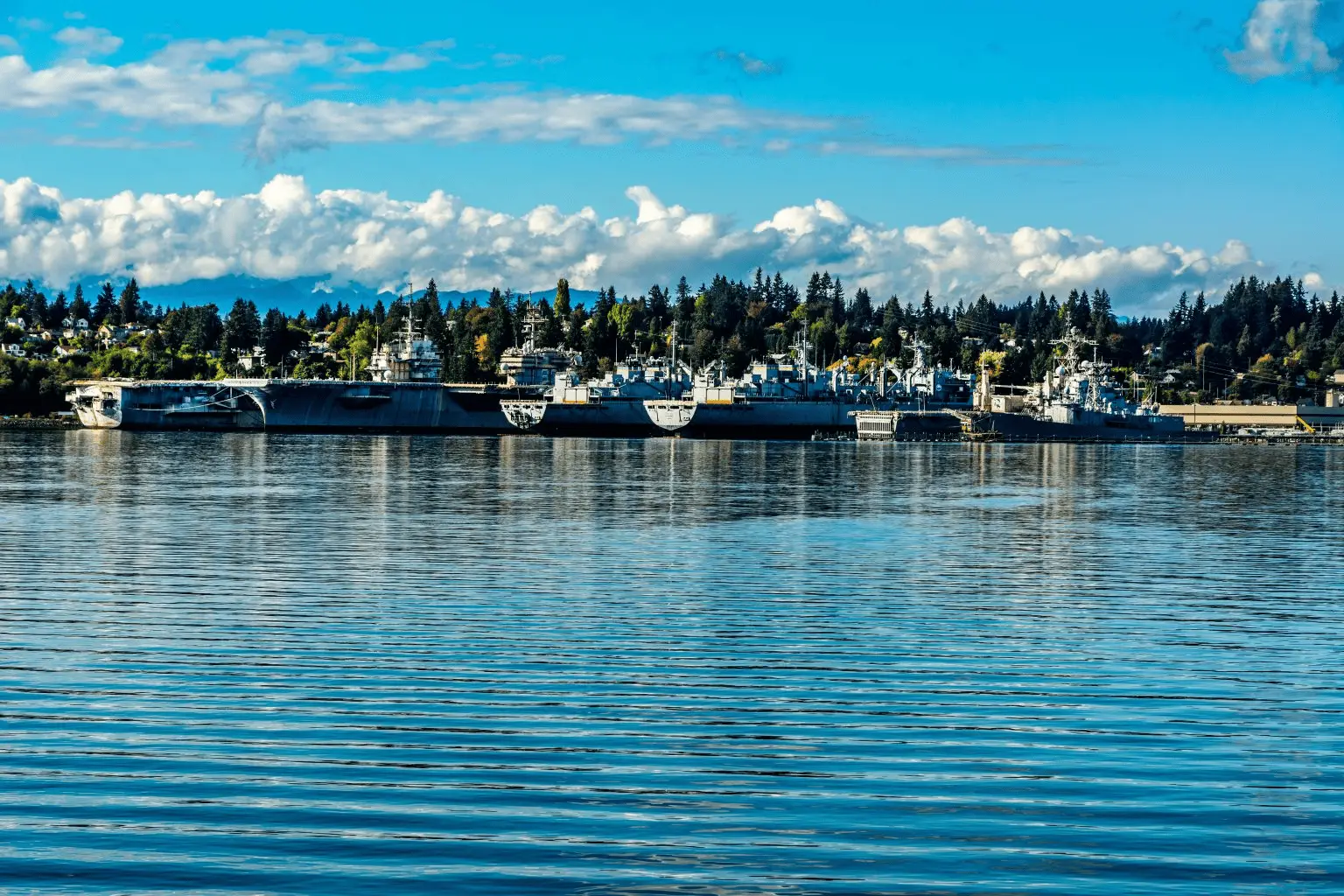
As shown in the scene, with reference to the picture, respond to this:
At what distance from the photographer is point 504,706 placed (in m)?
20.7

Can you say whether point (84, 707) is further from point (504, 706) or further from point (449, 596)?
point (449, 596)

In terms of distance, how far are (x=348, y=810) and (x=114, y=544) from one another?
107ft

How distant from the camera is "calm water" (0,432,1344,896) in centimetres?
1377

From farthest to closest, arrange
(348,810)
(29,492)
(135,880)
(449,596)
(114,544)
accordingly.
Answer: (29,492) → (114,544) → (449,596) → (348,810) → (135,880)

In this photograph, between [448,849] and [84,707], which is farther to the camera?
[84,707]

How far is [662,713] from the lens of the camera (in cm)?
2039

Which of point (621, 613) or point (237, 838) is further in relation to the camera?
point (621, 613)

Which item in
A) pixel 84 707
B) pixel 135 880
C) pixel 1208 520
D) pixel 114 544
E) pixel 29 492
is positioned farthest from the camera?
pixel 29 492

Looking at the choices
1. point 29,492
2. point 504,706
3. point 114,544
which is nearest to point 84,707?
point 504,706

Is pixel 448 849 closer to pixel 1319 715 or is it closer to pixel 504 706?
pixel 504 706

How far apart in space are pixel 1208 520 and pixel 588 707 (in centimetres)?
4785

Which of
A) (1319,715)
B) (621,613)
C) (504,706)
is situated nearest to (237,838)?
(504,706)

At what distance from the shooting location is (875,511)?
66.2 metres

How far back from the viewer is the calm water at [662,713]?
542 inches
